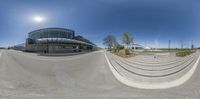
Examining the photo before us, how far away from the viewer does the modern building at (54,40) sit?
381cm

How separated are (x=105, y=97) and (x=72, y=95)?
83cm

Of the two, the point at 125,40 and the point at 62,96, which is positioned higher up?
the point at 125,40

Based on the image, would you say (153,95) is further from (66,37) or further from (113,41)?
(66,37)

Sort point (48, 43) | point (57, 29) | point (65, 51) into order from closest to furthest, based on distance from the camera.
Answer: point (57, 29) < point (48, 43) < point (65, 51)

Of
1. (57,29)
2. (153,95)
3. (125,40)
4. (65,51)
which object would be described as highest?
(57,29)

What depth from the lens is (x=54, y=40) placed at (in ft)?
13.0

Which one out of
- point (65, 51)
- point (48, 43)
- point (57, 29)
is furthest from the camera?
point (65, 51)

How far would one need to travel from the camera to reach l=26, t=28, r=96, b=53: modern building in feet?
12.5

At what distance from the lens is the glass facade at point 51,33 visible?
3.77m

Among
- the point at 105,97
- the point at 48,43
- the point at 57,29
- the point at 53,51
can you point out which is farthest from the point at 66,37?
the point at 105,97

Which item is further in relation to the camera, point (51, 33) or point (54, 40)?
point (54, 40)

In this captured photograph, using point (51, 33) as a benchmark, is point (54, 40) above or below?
below

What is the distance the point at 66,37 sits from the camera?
3.88m

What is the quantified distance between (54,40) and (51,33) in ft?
0.82
